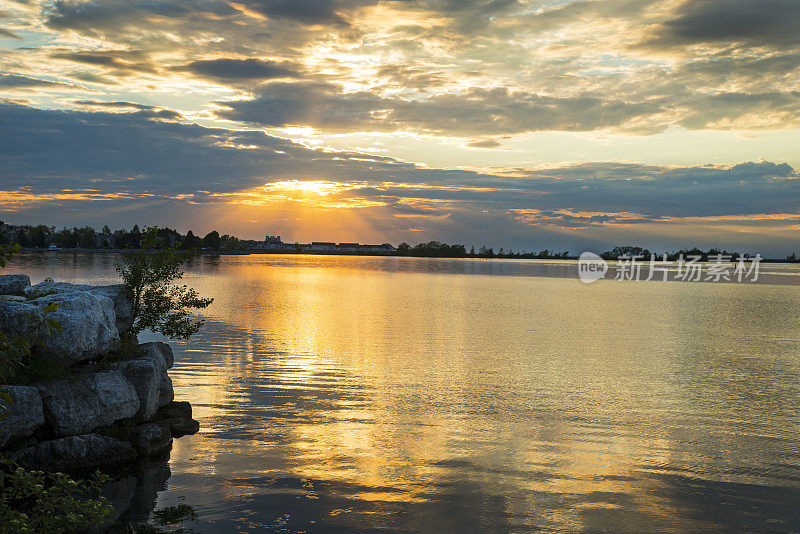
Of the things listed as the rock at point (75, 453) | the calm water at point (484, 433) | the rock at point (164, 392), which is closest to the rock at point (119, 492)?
the calm water at point (484, 433)

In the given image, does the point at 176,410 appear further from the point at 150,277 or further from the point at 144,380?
the point at 150,277

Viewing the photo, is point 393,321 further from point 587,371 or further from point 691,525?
point 691,525

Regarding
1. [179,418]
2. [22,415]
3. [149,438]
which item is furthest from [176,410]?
[22,415]

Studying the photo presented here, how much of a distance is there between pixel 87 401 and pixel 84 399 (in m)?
0.14

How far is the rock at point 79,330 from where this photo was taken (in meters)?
22.1

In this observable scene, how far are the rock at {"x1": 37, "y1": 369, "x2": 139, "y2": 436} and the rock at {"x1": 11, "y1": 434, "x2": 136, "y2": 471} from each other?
52 cm

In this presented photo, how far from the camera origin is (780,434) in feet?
92.2

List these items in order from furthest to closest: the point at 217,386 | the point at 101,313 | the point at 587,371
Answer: the point at 587,371 < the point at 217,386 < the point at 101,313

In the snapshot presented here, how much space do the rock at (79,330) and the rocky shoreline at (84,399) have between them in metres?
0.03

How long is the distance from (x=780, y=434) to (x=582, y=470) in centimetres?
1237

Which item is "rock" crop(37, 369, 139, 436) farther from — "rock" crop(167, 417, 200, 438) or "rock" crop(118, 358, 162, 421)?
"rock" crop(167, 417, 200, 438)

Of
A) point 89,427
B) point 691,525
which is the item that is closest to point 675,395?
point 691,525

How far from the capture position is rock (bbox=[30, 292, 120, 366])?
72.6ft

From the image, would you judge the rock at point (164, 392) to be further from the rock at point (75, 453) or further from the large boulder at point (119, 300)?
the rock at point (75, 453)
